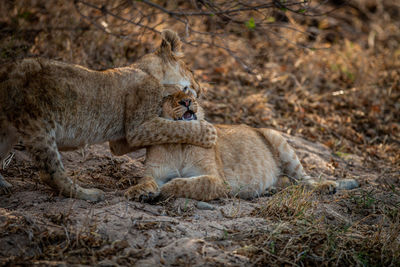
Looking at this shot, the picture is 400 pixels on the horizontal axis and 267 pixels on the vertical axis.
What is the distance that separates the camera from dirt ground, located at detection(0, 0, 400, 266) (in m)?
2.90

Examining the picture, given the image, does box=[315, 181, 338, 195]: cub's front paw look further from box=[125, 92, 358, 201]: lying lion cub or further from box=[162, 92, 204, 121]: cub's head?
box=[162, 92, 204, 121]: cub's head

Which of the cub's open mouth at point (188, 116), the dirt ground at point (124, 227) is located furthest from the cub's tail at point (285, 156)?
the cub's open mouth at point (188, 116)

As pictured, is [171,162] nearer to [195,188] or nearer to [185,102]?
[195,188]

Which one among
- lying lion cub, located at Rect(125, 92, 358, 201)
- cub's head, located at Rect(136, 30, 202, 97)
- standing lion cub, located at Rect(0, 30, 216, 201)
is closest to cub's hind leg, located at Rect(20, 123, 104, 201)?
standing lion cub, located at Rect(0, 30, 216, 201)

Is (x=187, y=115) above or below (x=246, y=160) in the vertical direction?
above

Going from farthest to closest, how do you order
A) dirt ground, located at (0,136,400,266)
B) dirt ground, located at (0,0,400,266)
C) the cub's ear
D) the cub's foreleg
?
the cub's ear, the cub's foreleg, dirt ground, located at (0,0,400,266), dirt ground, located at (0,136,400,266)

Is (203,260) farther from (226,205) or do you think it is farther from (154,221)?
(226,205)

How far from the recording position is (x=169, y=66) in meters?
4.98

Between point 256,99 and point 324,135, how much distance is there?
4.28ft

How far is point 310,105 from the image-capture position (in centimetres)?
777

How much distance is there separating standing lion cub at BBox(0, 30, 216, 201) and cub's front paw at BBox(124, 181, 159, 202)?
0.27m

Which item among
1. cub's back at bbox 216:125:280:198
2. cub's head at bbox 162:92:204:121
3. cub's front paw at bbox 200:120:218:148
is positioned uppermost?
cub's head at bbox 162:92:204:121

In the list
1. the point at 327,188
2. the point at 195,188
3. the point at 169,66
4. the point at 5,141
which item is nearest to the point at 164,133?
the point at 195,188

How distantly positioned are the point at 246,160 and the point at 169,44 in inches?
64.6
